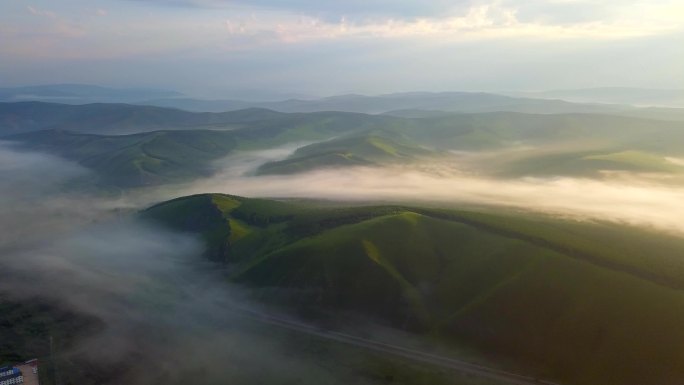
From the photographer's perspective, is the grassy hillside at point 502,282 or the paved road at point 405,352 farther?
the grassy hillside at point 502,282

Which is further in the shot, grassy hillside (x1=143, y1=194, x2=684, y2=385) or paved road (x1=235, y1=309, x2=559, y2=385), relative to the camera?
grassy hillside (x1=143, y1=194, x2=684, y2=385)

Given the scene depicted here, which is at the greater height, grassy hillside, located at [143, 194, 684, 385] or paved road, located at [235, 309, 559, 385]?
grassy hillside, located at [143, 194, 684, 385]

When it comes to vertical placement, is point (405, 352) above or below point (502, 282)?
below

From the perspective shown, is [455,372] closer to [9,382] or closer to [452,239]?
[452,239]

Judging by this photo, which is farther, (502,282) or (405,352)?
(502,282)

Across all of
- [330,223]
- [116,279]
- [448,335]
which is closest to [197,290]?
[116,279]
